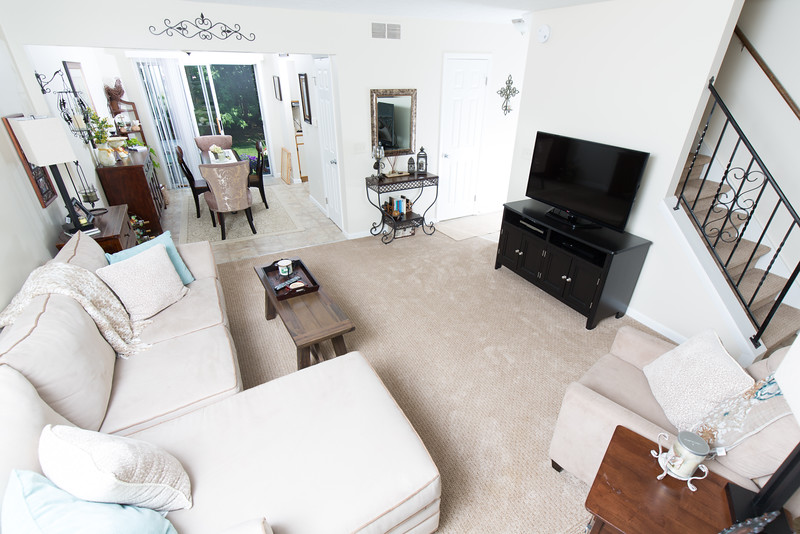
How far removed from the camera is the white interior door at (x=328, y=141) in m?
4.14

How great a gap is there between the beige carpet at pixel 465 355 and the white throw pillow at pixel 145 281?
0.65 metres

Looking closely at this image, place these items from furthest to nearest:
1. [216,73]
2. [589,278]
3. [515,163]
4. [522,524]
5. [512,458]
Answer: [216,73], [515,163], [589,278], [512,458], [522,524]

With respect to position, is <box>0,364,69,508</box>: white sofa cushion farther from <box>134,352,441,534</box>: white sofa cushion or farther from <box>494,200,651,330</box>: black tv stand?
<box>494,200,651,330</box>: black tv stand

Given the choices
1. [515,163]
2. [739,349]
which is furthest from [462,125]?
[739,349]

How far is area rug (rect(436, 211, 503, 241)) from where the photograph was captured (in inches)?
187

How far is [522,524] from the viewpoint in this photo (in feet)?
5.49

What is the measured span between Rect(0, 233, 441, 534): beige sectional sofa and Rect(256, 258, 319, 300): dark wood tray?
2.03ft

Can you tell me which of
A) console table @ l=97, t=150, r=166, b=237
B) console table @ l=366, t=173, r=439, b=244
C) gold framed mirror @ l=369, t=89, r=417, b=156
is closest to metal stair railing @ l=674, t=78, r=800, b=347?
console table @ l=366, t=173, r=439, b=244

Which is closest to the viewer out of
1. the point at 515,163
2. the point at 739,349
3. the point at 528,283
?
the point at 739,349

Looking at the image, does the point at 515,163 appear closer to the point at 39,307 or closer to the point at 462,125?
the point at 462,125

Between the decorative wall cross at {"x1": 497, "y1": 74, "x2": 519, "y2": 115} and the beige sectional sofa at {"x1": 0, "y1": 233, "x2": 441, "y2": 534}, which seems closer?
the beige sectional sofa at {"x1": 0, "y1": 233, "x2": 441, "y2": 534}

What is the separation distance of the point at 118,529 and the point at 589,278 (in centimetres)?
303

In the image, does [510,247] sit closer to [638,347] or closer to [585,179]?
[585,179]

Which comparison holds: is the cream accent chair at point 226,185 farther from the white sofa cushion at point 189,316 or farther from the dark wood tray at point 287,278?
the white sofa cushion at point 189,316
